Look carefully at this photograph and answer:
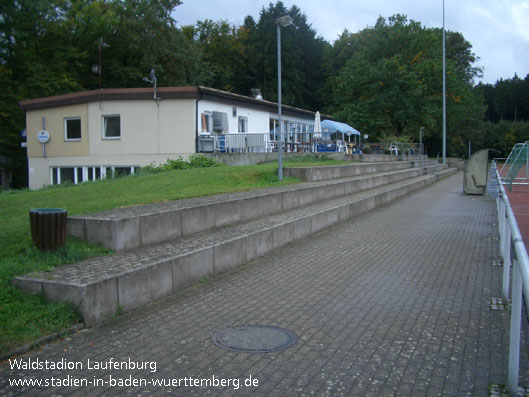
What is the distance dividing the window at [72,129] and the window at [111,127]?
178 centimetres

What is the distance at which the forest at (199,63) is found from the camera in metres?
37.1

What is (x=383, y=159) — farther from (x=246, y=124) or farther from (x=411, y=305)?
(x=411, y=305)

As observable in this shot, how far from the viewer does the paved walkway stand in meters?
4.09

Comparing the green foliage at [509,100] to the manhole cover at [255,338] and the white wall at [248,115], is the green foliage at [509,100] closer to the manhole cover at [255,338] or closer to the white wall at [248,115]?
the white wall at [248,115]

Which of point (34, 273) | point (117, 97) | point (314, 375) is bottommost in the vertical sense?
point (314, 375)

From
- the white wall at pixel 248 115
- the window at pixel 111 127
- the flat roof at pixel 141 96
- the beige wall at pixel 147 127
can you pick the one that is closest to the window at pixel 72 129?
the flat roof at pixel 141 96

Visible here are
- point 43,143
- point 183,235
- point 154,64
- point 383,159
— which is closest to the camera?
point 183,235

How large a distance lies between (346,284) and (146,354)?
3.40 m

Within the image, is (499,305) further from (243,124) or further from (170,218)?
(243,124)

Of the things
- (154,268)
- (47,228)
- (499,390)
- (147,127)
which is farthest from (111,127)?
(499,390)

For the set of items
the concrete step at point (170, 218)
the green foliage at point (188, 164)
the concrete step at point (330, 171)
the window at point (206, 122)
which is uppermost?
the window at point (206, 122)

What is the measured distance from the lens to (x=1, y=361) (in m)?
4.32

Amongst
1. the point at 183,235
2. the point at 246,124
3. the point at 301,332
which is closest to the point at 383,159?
the point at 246,124

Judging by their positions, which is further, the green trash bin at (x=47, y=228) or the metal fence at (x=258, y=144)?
the metal fence at (x=258, y=144)
